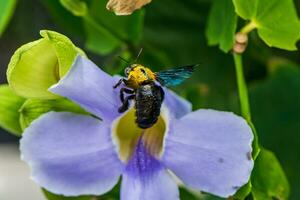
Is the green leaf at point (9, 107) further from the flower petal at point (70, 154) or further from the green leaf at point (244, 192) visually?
the green leaf at point (244, 192)

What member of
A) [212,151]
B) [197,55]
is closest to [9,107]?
[212,151]

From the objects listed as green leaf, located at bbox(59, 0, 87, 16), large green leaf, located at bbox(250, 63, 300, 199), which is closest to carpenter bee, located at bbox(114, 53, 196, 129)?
green leaf, located at bbox(59, 0, 87, 16)

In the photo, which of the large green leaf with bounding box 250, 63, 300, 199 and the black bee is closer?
the black bee

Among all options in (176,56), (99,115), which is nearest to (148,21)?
(176,56)

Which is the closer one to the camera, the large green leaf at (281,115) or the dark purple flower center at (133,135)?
the dark purple flower center at (133,135)

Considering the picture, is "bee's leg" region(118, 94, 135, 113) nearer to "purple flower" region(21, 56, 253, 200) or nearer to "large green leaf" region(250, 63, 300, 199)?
"purple flower" region(21, 56, 253, 200)

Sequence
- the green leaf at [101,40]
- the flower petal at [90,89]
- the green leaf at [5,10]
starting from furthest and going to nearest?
1. the green leaf at [101,40]
2. the green leaf at [5,10]
3. the flower petal at [90,89]

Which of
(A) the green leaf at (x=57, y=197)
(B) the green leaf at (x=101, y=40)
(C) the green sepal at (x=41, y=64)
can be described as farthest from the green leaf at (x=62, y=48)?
(B) the green leaf at (x=101, y=40)
